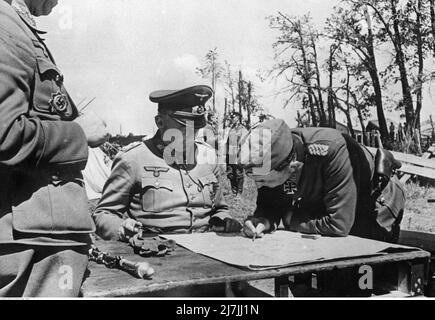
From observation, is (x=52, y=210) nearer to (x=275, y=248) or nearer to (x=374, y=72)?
(x=275, y=248)

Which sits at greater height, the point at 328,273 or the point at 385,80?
the point at 385,80

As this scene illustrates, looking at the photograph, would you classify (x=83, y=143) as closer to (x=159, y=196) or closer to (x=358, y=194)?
(x=159, y=196)

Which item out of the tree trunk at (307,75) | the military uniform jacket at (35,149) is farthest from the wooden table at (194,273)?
the tree trunk at (307,75)

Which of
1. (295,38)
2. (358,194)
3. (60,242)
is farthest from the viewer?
(295,38)

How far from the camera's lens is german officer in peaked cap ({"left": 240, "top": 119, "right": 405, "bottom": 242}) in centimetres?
250

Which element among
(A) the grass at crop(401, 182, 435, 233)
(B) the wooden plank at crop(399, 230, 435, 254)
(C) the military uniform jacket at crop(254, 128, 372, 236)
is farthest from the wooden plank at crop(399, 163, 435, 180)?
(C) the military uniform jacket at crop(254, 128, 372, 236)

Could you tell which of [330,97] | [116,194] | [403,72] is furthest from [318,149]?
[330,97]

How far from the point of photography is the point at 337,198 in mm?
2568

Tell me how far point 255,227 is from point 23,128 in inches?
57.6

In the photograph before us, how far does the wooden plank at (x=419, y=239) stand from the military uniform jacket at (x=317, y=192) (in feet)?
3.88

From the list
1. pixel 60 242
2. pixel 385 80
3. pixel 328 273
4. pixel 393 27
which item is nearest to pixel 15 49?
pixel 60 242

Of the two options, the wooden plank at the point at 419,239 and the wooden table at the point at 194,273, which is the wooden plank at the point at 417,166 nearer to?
the wooden plank at the point at 419,239

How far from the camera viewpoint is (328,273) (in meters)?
2.72

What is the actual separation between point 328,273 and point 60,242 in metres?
1.73
